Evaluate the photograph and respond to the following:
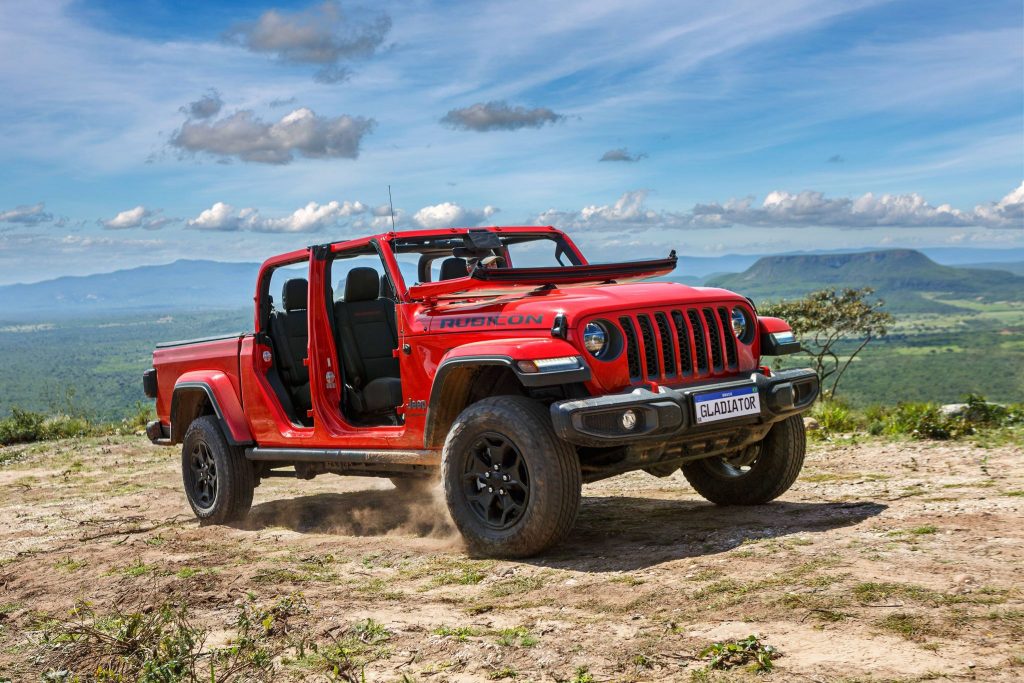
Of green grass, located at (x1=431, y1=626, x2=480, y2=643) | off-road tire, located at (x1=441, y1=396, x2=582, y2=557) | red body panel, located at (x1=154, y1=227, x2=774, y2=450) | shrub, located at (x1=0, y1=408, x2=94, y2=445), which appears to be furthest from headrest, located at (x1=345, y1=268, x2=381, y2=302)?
shrub, located at (x1=0, y1=408, x2=94, y2=445)

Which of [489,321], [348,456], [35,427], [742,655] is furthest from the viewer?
[35,427]

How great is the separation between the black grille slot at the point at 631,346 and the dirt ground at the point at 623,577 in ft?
3.29

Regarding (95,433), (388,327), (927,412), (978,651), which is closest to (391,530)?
(388,327)

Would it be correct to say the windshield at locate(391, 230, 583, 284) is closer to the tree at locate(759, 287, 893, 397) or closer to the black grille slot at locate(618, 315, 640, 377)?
the black grille slot at locate(618, 315, 640, 377)

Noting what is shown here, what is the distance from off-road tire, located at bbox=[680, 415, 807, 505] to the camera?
656cm

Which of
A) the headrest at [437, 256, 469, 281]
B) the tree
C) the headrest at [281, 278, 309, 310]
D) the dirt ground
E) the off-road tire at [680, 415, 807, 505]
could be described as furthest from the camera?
the tree

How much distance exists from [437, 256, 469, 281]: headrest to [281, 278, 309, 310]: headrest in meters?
1.22

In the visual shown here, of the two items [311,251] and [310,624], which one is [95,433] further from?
[310,624]

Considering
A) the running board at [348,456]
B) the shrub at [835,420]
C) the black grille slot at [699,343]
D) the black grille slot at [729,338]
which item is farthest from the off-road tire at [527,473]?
the shrub at [835,420]

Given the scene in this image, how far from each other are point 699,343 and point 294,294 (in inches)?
132

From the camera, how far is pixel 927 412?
9578mm

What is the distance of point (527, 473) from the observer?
17.9 ft

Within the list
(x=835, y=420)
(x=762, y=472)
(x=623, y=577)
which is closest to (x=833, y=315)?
(x=835, y=420)

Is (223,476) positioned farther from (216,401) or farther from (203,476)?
(216,401)
